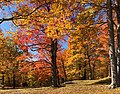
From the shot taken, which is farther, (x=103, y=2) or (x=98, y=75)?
(x=98, y=75)

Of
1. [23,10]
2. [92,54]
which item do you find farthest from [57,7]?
[92,54]

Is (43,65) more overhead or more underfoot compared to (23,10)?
more underfoot

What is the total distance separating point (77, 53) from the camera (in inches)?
1752

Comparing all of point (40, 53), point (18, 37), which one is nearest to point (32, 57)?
point (40, 53)

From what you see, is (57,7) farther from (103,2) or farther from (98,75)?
(98,75)

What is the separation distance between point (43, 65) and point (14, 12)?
1631 cm

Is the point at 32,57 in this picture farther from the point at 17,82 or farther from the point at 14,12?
the point at 17,82

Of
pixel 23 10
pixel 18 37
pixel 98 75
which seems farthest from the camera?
pixel 98 75

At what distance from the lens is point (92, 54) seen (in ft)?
142

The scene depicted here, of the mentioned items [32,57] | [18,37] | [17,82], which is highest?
[18,37]

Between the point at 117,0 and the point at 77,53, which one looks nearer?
the point at 117,0

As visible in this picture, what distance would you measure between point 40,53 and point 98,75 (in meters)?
36.2

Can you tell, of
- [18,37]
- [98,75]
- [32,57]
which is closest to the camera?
[18,37]

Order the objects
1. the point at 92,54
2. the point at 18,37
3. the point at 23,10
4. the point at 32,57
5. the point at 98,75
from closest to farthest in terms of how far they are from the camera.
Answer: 1. the point at 23,10
2. the point at 18,37
3. the point at 32,57
4. the point at 92,54
5. the point at 98,75
